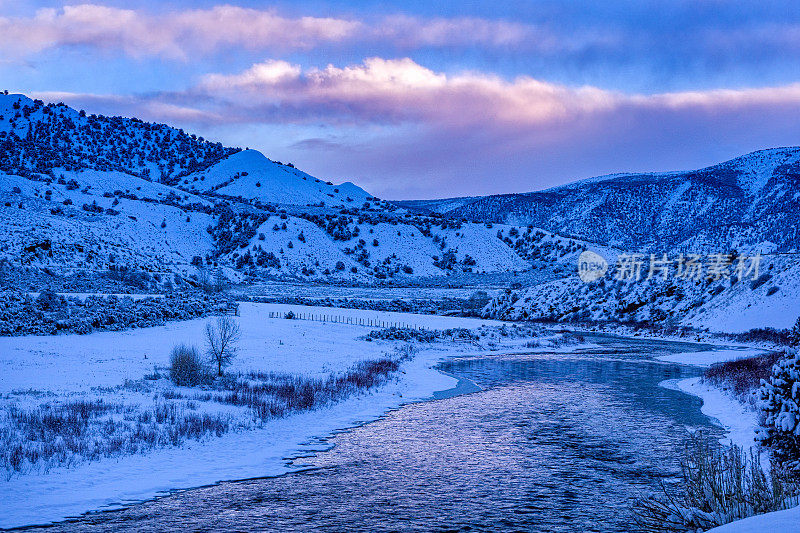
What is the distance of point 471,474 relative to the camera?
14656mm

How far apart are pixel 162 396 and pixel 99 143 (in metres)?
159

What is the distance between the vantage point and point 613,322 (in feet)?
224

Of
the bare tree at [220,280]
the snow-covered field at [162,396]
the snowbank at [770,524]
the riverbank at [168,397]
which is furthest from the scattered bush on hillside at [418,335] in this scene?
the snowbank at [770,524]

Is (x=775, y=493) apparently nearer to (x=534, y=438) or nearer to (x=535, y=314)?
(x=534, y=438)

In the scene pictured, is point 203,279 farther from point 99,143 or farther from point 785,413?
point 99,143

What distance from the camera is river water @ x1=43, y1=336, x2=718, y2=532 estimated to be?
38.0 ft

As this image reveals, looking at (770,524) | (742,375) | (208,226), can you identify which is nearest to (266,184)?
(208,226)

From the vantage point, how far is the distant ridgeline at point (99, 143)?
143250 mm

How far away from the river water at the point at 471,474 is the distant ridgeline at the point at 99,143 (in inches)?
4983

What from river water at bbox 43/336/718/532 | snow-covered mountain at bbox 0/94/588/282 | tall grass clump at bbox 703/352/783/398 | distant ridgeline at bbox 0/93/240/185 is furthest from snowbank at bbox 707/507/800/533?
distant ridgeline at bbox 0/93/240/185

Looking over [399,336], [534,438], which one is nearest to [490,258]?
[399,336]

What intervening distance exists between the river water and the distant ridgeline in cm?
12656

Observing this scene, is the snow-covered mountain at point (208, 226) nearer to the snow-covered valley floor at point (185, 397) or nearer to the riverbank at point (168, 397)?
the riverbank at point (168, 397)

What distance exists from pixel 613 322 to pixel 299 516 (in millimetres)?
61096
